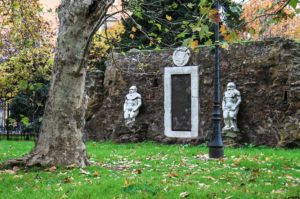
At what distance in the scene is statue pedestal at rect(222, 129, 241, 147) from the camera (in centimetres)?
1501

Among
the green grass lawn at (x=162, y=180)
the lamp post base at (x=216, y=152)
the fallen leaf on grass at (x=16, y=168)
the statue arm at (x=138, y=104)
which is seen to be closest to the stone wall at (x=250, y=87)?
the statue arm at (x=138, y=104)

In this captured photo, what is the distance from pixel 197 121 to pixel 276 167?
6.91 m

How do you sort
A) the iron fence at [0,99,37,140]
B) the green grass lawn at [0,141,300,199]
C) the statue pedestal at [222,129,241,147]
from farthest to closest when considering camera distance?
the iron fence at [0,99,37,140] < the statue pedestal at [222,129,241,147] < the green grass lawn at [0,141,300,199]

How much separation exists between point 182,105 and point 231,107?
2109mm

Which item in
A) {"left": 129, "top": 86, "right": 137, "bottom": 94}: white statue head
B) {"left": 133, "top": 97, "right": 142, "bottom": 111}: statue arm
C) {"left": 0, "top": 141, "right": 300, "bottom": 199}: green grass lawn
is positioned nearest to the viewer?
{"left": 0, "top": 141, "right": 300, "bottom": 199}: green grass lawn

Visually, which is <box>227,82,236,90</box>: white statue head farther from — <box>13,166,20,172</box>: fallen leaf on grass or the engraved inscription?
<box>13,166,20,172</box>: fallen leaf on grass

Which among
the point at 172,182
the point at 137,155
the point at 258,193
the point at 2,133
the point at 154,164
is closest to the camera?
the point at 258,193

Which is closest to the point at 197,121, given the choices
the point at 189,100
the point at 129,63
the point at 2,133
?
the point at 189,100

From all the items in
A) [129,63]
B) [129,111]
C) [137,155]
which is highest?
[129,63]

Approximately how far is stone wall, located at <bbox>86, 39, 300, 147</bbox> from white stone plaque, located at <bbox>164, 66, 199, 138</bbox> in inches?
7.5

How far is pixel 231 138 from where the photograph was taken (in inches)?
592

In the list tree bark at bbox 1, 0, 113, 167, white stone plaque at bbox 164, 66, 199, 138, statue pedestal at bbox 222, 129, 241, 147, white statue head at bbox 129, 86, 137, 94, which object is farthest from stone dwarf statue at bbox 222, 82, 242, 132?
tree bark at bbox 1, 0, 113, 167

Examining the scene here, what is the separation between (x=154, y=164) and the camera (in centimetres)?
1008

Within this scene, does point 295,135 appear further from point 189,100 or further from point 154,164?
point 154,164
